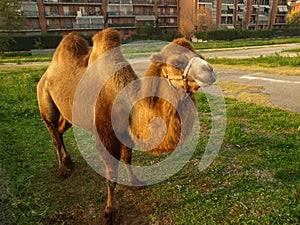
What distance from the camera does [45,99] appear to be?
4.32 m

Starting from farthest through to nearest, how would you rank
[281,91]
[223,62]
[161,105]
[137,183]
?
[223,62], [281,91], [137,183], [161,105]

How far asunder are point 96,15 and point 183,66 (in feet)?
166

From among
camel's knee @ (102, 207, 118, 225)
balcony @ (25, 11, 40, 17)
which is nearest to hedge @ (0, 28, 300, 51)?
balcony @ (25, 11, 40, 17)

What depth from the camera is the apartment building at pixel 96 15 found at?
44.1m

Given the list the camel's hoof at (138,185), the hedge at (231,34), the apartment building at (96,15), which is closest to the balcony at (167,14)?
the apartment building at (96,15)

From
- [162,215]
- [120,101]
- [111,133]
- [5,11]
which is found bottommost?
[162,215]

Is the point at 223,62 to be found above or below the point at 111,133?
below

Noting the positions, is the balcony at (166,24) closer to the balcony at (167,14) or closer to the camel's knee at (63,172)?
the balcony at (167,14)

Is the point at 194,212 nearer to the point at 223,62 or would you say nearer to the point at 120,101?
the point at 120,101

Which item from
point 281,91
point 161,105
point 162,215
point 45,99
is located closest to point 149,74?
point 161,105

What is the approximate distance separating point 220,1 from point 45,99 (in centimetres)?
6017

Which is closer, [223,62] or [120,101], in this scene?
[120,101]

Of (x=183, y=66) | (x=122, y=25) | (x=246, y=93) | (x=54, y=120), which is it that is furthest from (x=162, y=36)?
(x=183, y=66)

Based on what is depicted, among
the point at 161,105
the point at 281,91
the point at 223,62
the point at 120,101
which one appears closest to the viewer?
the point at 161,105
